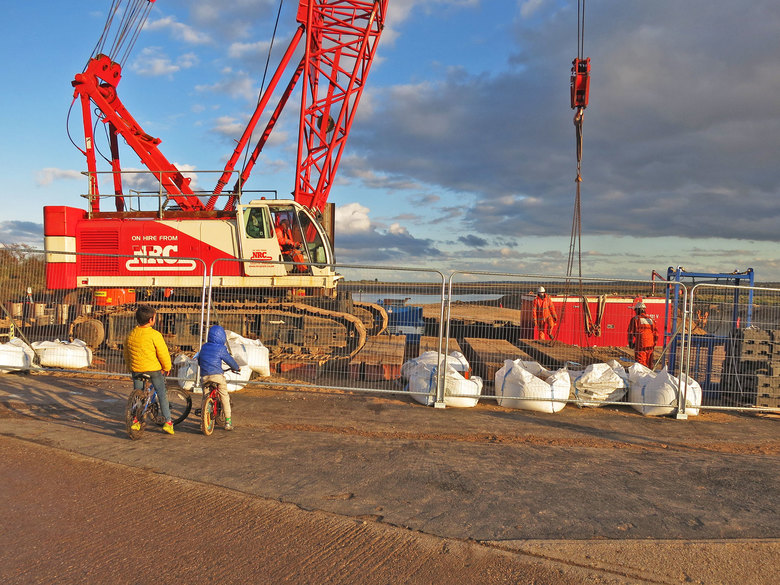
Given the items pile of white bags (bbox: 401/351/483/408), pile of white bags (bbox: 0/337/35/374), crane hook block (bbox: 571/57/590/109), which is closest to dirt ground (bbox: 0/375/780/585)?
pile of white bags (bbox: 401/351/483/408)

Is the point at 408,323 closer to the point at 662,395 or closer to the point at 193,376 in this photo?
the point at 193,376

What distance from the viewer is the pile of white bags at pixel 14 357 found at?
30.9 ft

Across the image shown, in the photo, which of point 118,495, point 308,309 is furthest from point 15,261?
point 118,495

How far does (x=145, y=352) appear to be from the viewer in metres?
6.01

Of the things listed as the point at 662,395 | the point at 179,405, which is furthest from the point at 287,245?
the point at 662,395

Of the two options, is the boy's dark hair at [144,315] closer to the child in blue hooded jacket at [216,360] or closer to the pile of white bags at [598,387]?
the child in blue hooded jacket at [216,360]

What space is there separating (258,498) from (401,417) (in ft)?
10.7

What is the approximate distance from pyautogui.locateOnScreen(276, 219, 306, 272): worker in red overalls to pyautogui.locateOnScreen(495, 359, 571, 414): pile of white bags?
616 centimetres

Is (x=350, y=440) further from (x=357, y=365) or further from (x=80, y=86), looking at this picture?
(x=80, y=86)

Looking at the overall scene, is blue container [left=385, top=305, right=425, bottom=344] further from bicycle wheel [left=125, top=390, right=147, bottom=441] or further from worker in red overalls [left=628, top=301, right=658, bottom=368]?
bicycle wheel [left=125, top=390, right=147, bottom=441]

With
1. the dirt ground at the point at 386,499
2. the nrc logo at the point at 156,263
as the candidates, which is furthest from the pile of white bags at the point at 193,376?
the nrc logo at the point at 156,263

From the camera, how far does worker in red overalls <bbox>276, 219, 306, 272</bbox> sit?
12.8 meters

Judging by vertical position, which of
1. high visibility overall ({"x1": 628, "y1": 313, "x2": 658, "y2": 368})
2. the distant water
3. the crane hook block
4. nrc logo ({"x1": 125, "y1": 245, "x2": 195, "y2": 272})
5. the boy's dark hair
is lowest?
high visibility overall ({"x1": 628, "y1": 313, "x2": 658, "y2": 368})

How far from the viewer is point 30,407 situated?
7410 mm
